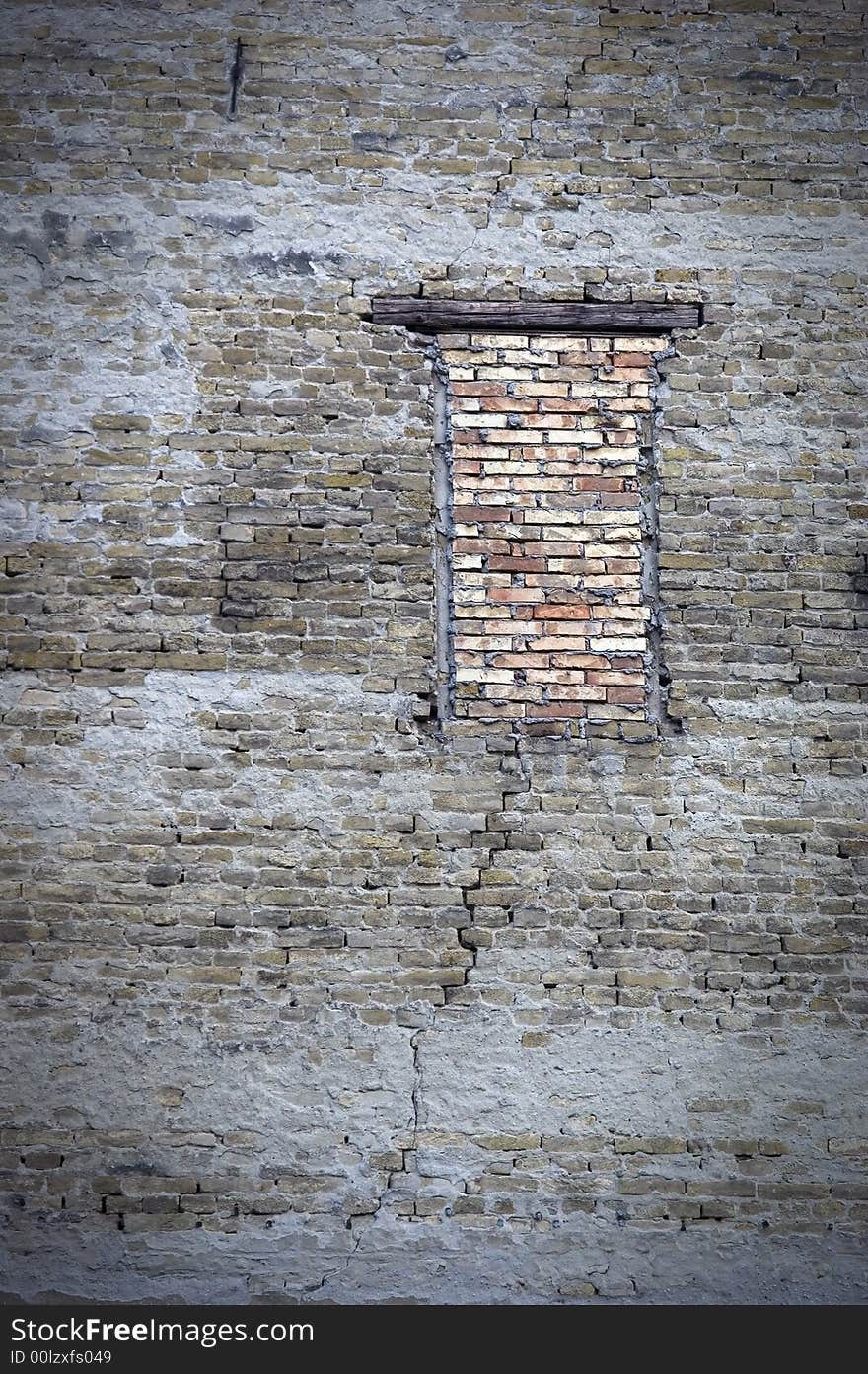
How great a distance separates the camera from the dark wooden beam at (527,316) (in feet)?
17.7

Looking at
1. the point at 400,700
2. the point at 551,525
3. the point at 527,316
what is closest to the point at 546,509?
the point at 551,525

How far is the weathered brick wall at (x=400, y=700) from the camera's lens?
493 cm

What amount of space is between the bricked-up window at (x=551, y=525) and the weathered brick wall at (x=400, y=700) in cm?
7

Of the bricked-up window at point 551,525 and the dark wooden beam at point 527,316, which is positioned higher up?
the dark wooden beam at point 527,316

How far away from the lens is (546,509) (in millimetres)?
5359

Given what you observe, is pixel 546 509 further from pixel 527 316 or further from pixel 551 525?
pixel 527 316

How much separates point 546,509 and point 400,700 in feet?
3.07

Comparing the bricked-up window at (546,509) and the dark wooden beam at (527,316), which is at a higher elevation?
the dark wooden beam at (527,316)

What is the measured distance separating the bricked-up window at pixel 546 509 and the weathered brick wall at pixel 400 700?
0.06 m

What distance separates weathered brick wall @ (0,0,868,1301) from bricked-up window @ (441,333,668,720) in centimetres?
7

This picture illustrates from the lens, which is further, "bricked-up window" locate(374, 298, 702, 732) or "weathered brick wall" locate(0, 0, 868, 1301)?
"bricked-up window" locate(374, 298, 702, 732)

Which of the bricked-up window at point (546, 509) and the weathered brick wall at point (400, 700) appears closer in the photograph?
the weathered brick wall at point (400, 700)

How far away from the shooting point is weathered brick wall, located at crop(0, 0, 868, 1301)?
4926 millimetres

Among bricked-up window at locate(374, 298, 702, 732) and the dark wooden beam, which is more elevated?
the dark wooden beam
